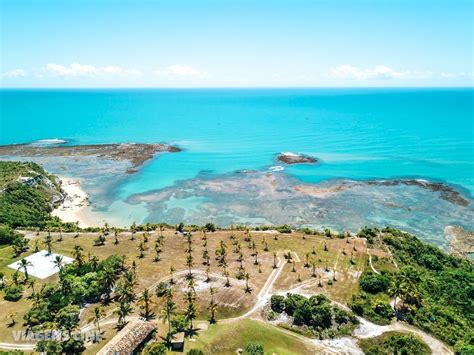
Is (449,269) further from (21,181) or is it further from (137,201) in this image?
(21,181)

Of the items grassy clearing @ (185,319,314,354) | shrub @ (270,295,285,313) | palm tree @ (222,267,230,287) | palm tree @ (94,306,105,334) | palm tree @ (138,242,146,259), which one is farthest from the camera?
palm tree @ (138,242,146,259)

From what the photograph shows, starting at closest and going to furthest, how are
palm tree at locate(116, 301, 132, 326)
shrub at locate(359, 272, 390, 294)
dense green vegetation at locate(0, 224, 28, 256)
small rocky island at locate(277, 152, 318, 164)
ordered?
palm tree at locate(116, 301, 132, 326) < shrub at locate(359, 272, 390, 294) < dense green vegetation at locate(0, 224, 28, 256) < small rocky island at locate(277, 152, 318, 164)

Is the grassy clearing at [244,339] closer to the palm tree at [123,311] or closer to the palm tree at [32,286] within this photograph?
the palm tree at [123,311]

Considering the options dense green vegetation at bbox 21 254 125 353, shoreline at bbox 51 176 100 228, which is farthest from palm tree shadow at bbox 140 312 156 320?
shoreline at bbox 51 176 100 228

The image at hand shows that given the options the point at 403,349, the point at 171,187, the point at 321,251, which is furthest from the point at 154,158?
the point at 403,349

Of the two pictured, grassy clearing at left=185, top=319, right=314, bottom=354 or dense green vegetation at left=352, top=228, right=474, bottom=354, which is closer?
grassy clearing at left=185, top=319, right=314, bottom=354

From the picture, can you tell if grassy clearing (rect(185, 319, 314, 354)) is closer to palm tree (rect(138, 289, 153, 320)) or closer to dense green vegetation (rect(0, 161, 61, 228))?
palm tree (rect(138, 289, 153, 320))
